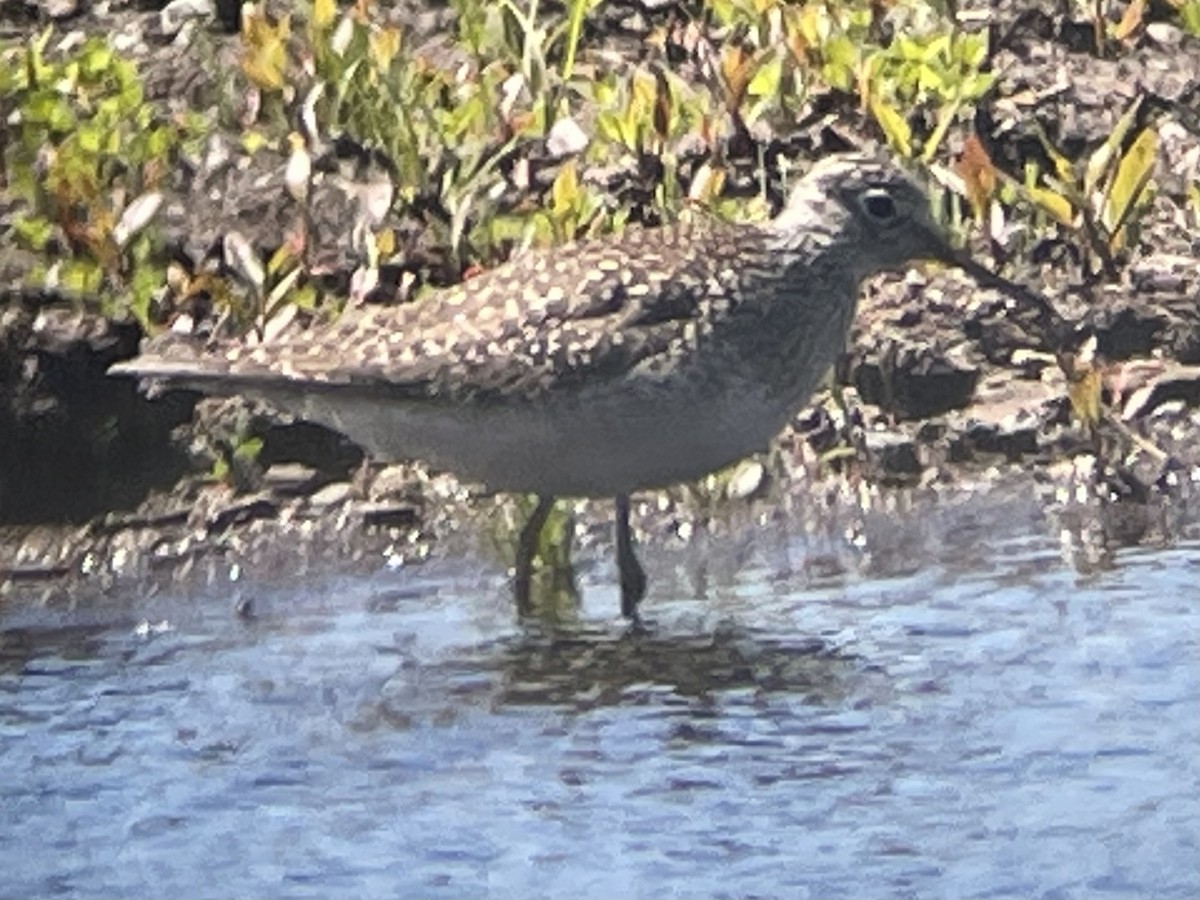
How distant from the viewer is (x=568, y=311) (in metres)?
6.17

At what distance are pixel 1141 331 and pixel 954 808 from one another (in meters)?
2.67

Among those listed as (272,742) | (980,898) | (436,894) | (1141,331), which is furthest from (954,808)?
(1141,331)

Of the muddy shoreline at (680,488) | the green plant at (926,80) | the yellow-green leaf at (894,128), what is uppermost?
the green plant at (926,80)

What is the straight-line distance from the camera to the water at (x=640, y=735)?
195 inches

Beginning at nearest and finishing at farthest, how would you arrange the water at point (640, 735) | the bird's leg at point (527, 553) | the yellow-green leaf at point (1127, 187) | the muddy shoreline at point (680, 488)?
the water at point (640, 735)
the bird's leg at point (527, 553)
the muddy shoreline at point (680, 488)
the yellow-green leaf at point (1127, 187)

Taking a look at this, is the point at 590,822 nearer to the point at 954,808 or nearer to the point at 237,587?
the point at 954,808

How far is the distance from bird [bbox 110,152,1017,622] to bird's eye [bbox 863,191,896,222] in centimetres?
19

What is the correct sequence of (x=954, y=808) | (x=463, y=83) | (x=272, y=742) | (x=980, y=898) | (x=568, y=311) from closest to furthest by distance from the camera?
(x=980, y=898) < (x=954, y=808) < (x=272, y=742) < (x=568, y=311) < (x=463, y=83)

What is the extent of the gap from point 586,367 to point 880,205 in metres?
0.81

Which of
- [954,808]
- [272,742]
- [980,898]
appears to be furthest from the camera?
[272,742]

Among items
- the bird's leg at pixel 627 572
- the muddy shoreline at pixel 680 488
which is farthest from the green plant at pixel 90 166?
the bird's leg at pixel 627 572

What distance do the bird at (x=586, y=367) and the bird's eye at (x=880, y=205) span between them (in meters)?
0.19

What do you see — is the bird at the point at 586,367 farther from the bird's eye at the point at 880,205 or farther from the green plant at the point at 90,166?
the green plant at the point at 90,166

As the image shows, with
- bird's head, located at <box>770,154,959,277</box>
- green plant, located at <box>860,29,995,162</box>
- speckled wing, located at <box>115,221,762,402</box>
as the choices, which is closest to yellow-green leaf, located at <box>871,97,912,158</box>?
green plant, located at <box>860,29,995,162</box>
